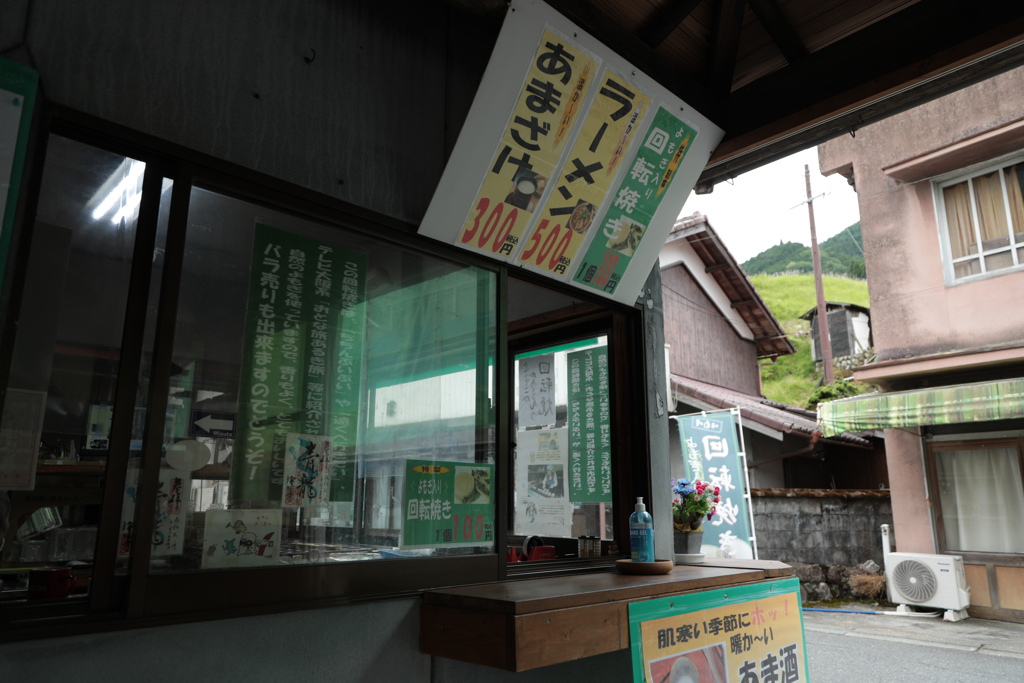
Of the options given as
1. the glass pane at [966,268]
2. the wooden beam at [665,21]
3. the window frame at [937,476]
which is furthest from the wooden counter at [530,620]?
the glass pane at [966,268]

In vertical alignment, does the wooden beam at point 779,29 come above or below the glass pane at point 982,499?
above

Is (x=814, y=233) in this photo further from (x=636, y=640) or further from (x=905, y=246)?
(x=636, y=640)

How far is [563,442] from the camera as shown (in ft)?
16.7

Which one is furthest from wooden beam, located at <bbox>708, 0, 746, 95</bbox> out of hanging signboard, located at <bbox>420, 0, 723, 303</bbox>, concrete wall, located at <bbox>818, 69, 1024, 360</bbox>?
concrete wall, located at <bbox>818, 69, 1024, 360</bbox>

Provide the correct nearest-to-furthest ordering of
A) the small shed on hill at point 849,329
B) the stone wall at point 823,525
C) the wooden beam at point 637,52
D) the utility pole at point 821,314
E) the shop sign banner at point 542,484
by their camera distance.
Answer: the wooden beam at point 637,52, the shop sign banner at point 542,484, the stone wall at point 823,525, the utility pole at point 821,314, the small shed on hill at point 849,329

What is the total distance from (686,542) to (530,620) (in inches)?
90.9

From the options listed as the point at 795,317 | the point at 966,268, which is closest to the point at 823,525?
the point at 966,268

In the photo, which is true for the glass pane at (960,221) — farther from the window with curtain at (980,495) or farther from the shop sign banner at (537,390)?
the shop sign banner at (537,390)

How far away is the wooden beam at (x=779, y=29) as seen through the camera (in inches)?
144

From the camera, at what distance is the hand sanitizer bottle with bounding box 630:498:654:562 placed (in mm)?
3680

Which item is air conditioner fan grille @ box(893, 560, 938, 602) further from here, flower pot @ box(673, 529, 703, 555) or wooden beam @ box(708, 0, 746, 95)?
wooden beam @ box(708, 0, 746, 95)

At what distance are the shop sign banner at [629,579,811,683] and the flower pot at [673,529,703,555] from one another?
2.10ft

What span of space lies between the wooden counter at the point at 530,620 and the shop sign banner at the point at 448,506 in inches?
9.7

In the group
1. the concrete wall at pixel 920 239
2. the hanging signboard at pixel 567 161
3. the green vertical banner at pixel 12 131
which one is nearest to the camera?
the green vertical banner at pixel 12 131
